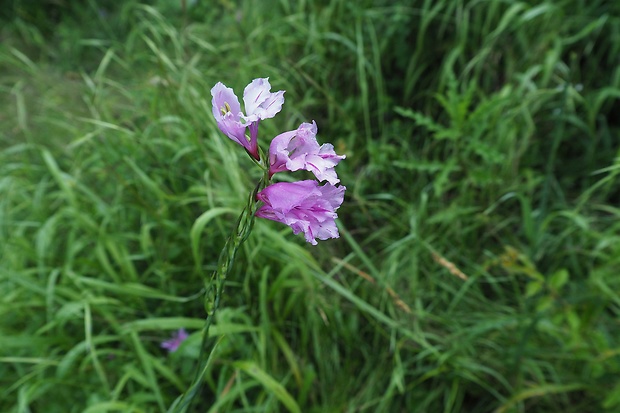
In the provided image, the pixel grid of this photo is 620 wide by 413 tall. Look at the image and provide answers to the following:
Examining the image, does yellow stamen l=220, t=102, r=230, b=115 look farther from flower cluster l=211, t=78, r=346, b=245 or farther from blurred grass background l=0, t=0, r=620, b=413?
blurred grass background l=0, t=0, r=620, b=413

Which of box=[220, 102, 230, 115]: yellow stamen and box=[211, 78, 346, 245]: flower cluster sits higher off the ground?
box=[220, 102, 230, 115]: yellow stamen

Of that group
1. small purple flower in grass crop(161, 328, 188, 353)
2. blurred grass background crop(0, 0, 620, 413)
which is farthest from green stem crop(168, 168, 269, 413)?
small purple flower in grass crop(161, 328, 188, 353)

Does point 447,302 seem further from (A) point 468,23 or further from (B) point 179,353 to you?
(A) point 468,23

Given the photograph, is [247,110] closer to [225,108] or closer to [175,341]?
[225,108]

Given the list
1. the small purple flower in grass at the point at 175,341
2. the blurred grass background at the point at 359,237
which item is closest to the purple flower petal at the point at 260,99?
the blurred grass background at the point at 359,237

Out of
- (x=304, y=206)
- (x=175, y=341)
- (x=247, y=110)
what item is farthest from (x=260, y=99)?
(x=175, y=341)

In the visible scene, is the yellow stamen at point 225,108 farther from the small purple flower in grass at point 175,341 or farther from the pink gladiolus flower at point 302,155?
the small purple flower in grass at point 175,341
